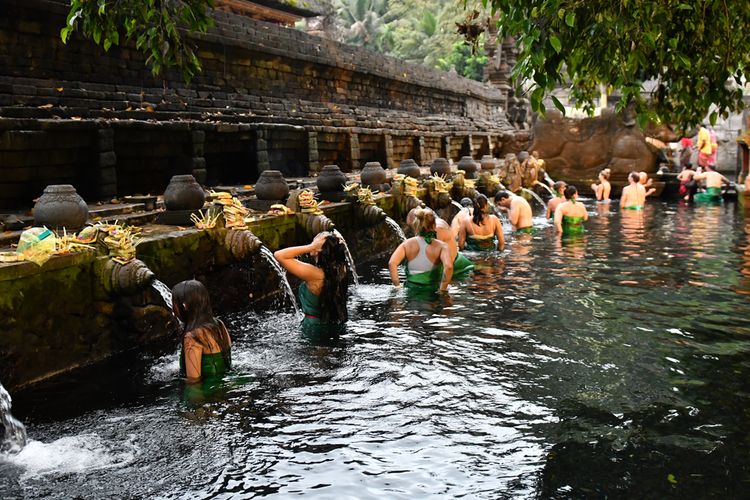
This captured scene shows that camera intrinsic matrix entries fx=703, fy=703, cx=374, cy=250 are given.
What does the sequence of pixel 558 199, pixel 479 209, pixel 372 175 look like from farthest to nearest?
pixel 558 199 < pixel 372 175 < pixel 479 209

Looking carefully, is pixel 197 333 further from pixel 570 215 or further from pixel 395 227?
pixel 570 215

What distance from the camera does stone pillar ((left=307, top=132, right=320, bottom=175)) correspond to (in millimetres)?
17172

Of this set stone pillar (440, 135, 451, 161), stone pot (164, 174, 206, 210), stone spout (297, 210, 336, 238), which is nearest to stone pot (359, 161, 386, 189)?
stone spout (297, 210, 336, 238)

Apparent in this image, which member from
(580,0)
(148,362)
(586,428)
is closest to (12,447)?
(148,362)

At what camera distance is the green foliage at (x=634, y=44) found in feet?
12.7

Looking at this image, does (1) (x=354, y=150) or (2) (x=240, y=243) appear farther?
(1) (x=354, y=150)

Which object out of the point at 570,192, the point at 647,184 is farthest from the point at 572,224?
the point at 647,184

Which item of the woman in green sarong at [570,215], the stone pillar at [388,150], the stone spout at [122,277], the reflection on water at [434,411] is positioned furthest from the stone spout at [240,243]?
the stone pillar at [388,150]

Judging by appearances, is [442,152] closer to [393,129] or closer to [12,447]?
[393,129]

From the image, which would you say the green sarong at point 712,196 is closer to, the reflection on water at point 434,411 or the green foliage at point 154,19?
the reflection on water at point 434,411

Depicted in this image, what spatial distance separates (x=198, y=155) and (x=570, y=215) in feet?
24.9

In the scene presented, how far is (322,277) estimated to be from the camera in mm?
7180

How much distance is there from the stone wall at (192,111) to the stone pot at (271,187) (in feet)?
8.70

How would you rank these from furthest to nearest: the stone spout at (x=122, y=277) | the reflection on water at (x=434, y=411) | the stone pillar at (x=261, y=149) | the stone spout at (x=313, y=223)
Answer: the stone pillar at (x=261, y=149)
the stone spout at (x=313, y=223)
the stone spout at (x=122, y=277)
the reflection on water at (x=434, y=411)
